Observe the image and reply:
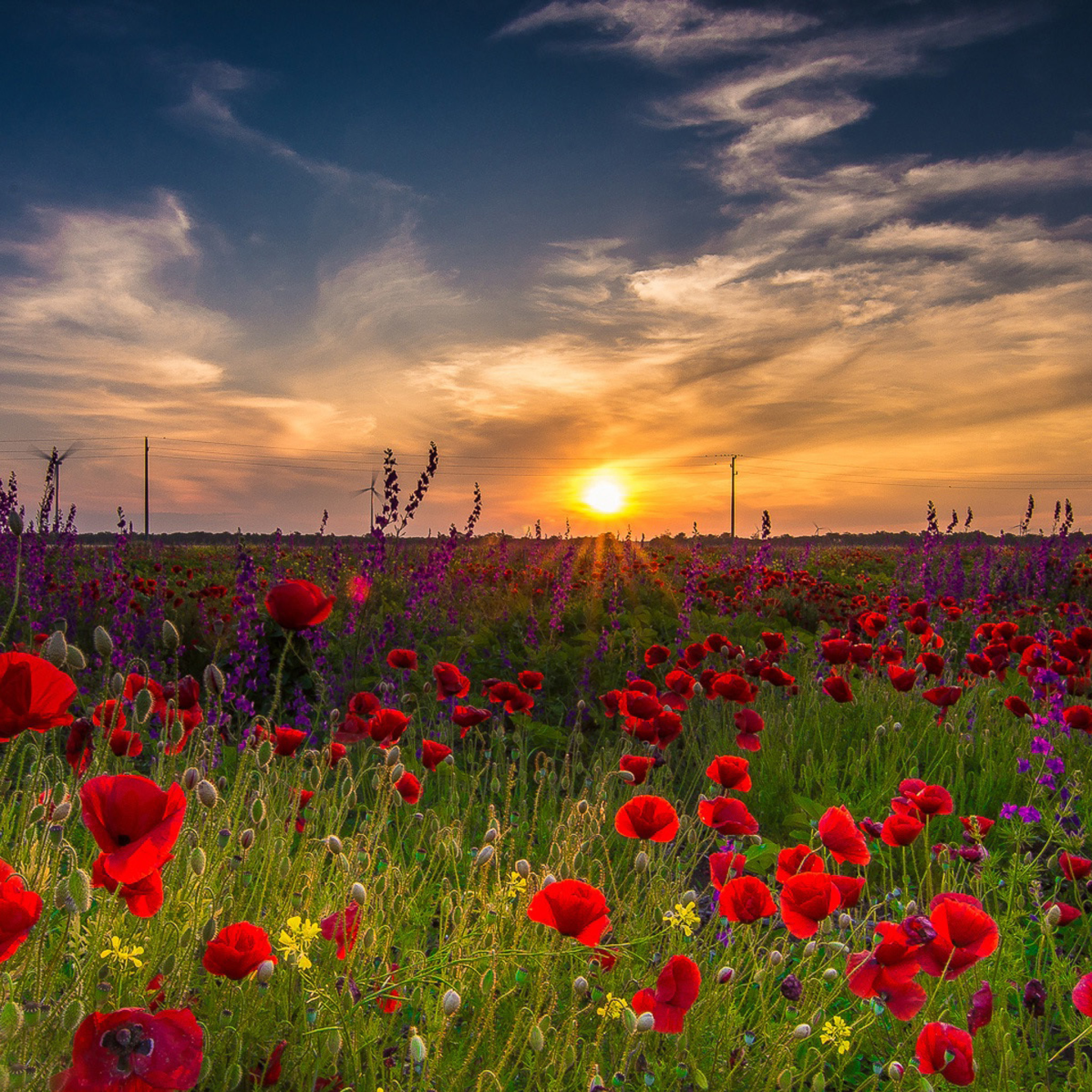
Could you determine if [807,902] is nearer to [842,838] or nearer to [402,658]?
[842,838]

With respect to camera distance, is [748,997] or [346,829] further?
[346,829]

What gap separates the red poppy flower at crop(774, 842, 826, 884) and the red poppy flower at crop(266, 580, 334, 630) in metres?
1.22

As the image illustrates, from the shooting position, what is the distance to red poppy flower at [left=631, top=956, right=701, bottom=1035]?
1617 mm

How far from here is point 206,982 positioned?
6.20ft

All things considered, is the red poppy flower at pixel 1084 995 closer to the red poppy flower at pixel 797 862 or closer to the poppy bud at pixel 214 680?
the red poppy flower at pixel 797 862

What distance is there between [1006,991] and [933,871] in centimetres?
105

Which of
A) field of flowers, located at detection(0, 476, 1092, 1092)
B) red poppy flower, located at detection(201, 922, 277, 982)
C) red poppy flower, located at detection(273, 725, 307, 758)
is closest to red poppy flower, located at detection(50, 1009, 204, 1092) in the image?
field of flowers, located at detection(0, 476, 1092, 1092)

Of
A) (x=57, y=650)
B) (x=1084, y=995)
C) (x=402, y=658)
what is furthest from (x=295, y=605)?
(x=1084, y=995)

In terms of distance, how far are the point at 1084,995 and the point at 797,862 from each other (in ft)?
1.90

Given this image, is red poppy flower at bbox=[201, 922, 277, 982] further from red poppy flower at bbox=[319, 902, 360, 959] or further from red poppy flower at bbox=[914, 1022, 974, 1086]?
red poppy flower at bbox=[914, 1022, 974, 1086]

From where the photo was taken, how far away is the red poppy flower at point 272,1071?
5.04 ft

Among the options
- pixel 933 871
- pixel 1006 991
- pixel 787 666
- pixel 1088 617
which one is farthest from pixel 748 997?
pixel 1088 617

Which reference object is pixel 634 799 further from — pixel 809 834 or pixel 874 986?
pixel 809 834

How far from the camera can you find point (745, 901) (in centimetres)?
175
